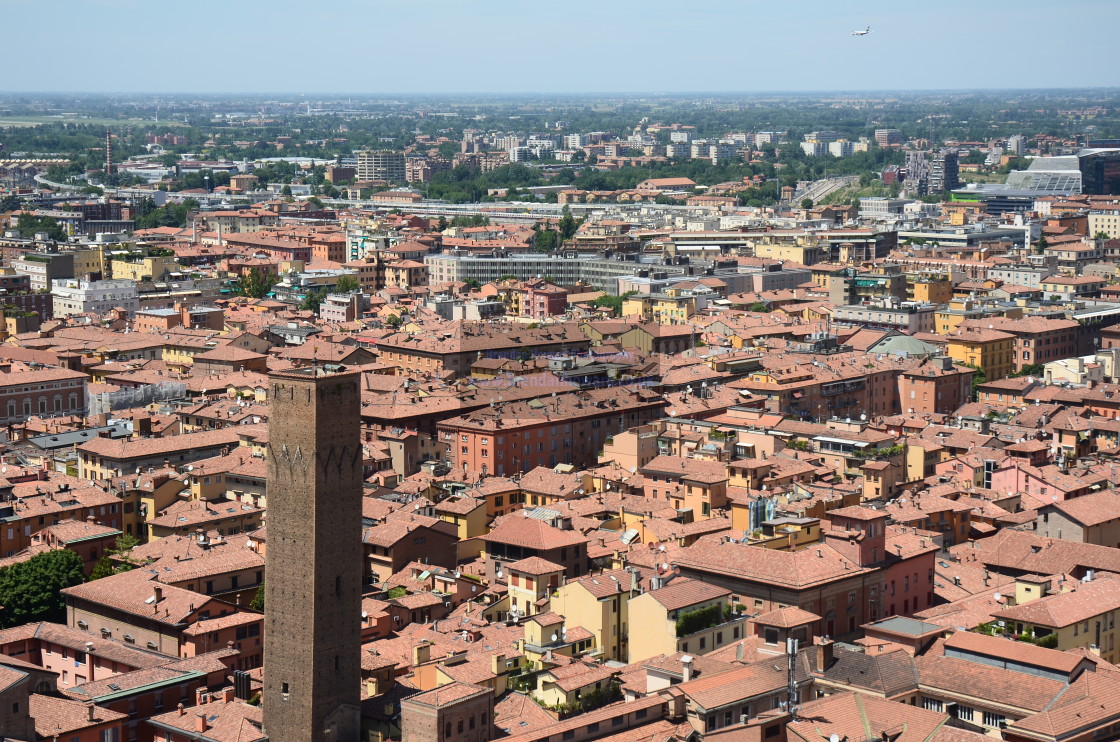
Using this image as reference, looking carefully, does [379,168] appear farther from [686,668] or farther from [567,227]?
[686,668]

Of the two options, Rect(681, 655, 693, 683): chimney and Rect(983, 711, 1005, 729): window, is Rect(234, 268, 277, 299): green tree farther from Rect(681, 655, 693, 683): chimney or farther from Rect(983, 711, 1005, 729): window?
Rect(983, 711, 1005, 729): window

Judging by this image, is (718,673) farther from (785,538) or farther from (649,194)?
(649,194)

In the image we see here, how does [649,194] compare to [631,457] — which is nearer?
[631,457]

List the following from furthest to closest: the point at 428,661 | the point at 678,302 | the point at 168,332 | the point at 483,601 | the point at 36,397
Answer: the point at 678,302
the point at 168,332
the point at 36,397
the point at 483,601
the point at 428,661

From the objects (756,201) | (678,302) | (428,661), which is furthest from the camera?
(756,201)

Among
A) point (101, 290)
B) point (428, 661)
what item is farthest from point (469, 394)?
point (101, 290)

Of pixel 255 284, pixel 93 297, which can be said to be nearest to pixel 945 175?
pixel 255 284
